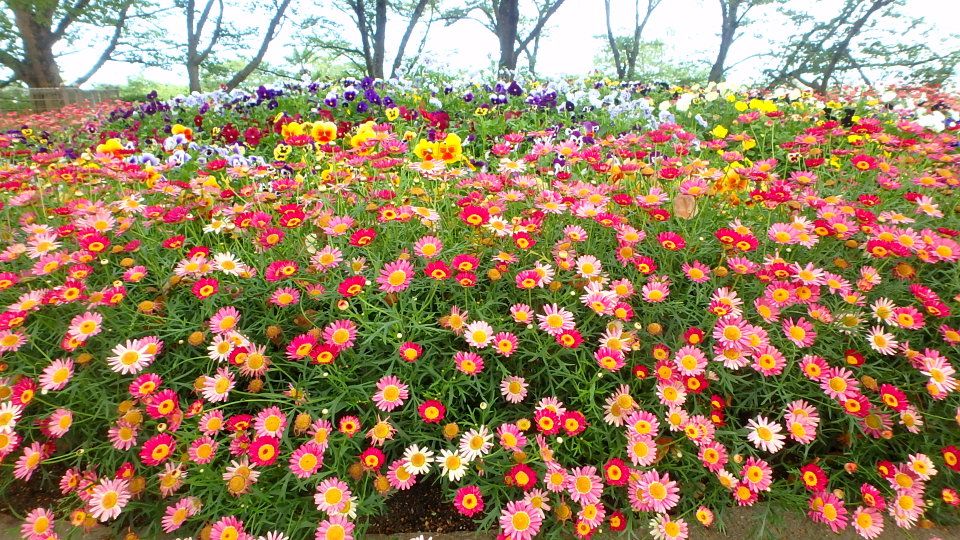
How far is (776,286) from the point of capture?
170 cm

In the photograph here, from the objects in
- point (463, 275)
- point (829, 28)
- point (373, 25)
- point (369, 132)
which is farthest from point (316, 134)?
point (829, 28)

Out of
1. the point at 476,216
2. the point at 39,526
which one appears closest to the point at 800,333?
the point at 476,216

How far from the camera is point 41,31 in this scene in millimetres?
12398

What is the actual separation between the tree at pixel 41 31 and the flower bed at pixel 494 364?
46.2ft

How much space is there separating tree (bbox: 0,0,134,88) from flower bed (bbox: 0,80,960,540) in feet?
46.2

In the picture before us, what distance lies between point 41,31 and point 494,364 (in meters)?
16.2

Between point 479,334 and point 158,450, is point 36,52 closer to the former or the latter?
point 158,450

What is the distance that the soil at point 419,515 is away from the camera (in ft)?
5.13

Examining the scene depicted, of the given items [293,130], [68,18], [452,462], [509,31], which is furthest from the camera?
[68,18]

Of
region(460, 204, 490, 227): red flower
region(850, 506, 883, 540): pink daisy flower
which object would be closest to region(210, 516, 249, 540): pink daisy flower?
region(460, 204, 490, 227): red flower

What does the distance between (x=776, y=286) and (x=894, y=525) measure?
76 centimetres

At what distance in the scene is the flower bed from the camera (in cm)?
142

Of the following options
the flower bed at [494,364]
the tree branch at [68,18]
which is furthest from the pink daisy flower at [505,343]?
the tree branch at [68,18]

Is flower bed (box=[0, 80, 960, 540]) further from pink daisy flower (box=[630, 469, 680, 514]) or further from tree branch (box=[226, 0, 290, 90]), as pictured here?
tree branch (box=[226, 0, 290, 90])
